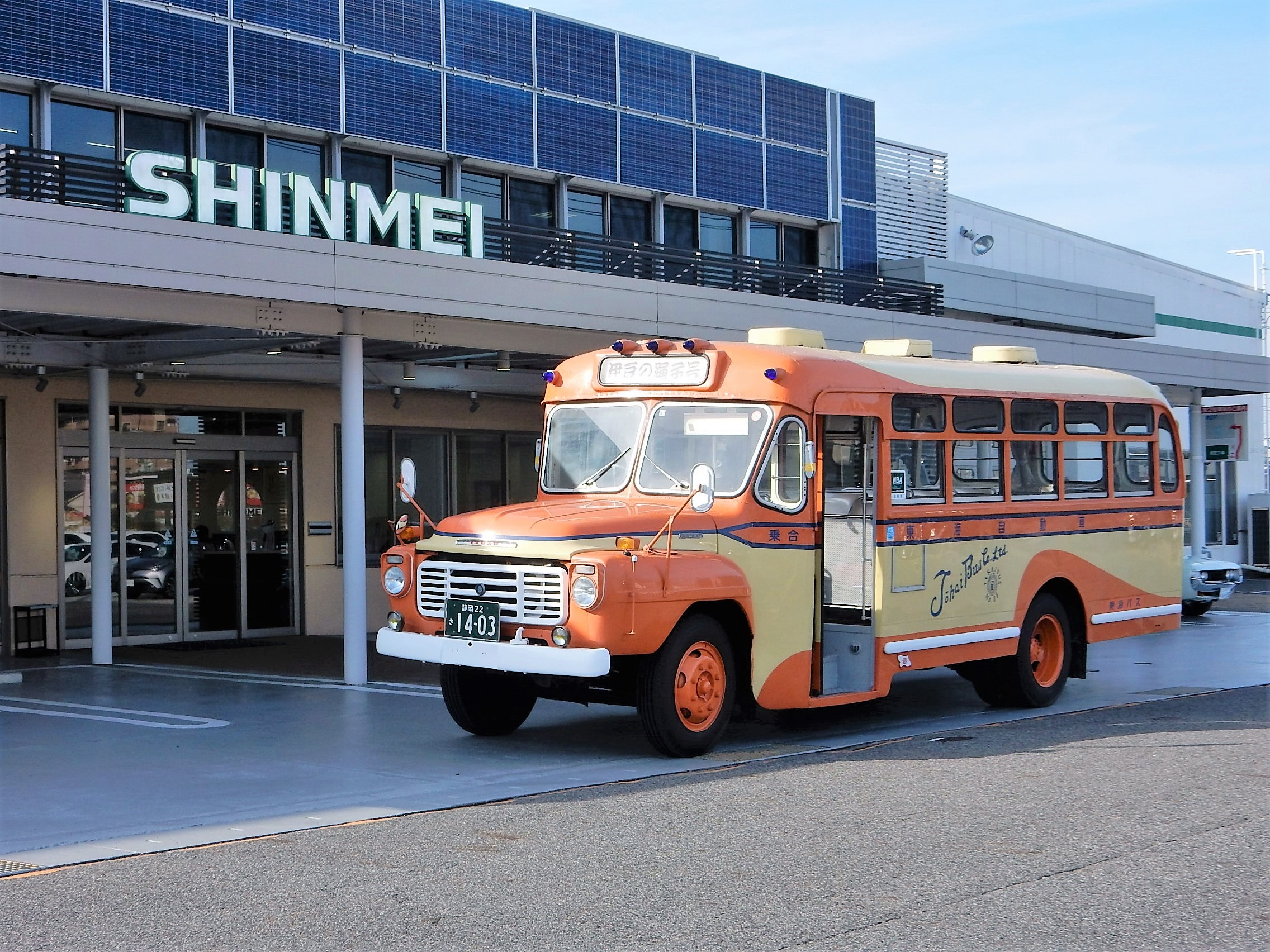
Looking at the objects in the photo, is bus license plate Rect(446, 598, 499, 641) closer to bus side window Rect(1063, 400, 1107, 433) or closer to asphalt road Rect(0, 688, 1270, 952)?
asphalt road Rect(0, 688, 1270, 952)

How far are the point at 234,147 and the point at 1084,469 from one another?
12.0m

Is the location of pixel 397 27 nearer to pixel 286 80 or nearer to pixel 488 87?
pixel 488 87

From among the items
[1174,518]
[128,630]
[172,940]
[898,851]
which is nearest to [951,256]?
[1174,518]

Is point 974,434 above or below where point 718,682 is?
above

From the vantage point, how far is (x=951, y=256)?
98.0ft

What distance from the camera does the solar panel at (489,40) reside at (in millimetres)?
21578

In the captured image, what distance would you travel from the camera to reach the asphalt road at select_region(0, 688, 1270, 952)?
586 centimetres

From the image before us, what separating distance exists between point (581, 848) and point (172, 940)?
221 centimetres

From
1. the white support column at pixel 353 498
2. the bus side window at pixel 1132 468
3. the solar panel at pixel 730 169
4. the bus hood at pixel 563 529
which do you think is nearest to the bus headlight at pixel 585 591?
the bus hood at pixel 563 529

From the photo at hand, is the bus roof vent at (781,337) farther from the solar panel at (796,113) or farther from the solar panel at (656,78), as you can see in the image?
the solar panel at (796,113)

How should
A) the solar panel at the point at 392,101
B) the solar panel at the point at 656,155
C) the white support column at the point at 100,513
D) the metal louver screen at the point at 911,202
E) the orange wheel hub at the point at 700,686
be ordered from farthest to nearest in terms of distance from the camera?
the metal louver screen at the point at 911,202, the solar panel at the point at 656,155, the solar panel at the point at 392,101, the white support column at the point at 100,513, the orange wheel hub at the point at 700,686

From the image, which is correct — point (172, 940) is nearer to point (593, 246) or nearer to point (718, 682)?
point (718, 682)

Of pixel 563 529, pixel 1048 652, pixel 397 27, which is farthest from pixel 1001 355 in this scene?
pixel 397 27

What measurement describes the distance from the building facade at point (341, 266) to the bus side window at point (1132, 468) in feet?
16.6
